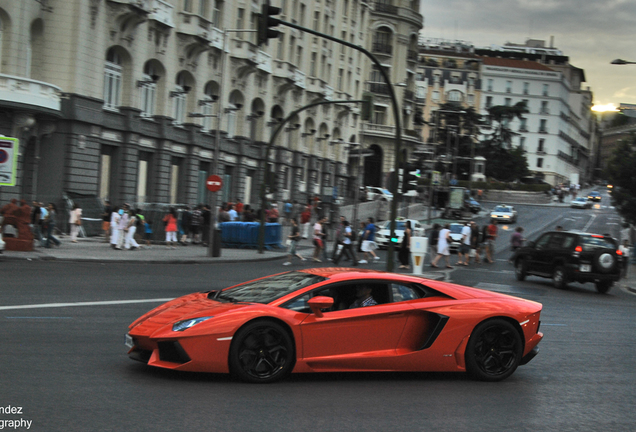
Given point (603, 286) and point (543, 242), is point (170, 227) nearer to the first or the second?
point (543, 242)

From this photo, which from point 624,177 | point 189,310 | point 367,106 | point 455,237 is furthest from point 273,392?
point 624,177

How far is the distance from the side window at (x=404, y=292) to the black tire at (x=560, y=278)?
15493mm

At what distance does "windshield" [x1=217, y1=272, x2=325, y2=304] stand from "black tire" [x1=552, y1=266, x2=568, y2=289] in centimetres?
1584

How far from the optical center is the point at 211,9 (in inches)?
1676

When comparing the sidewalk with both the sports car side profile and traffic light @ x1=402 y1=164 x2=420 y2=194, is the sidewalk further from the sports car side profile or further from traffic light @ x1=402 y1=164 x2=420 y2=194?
the sports car side profile

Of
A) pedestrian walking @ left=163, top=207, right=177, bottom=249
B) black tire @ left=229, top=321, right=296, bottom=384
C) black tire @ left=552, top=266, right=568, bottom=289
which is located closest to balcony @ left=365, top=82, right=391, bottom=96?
pedestrian walking @ left=163, top=207, right=177, bottom=249

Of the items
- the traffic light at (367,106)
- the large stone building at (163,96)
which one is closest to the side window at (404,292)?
the traffic light at (367,106)

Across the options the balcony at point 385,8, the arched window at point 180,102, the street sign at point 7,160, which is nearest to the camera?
the street sign at point 7,160

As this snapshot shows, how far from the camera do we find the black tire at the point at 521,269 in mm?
24545

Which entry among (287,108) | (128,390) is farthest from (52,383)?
(287,108)

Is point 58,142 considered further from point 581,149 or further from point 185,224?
point 581,149

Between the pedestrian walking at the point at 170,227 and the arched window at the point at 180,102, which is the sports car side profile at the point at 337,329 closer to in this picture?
the pedestrian walking at the point at 170,227

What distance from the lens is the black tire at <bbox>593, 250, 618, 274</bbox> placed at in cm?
2203

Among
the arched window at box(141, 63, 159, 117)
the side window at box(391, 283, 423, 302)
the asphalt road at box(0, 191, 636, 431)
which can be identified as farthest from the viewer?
the arched window at box(141, 63, 159, 117)
